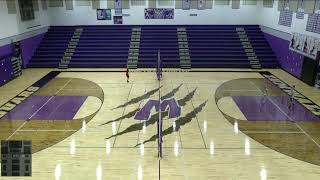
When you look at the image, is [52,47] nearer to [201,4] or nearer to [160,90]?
[160,90]

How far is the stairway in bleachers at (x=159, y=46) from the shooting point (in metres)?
26.4

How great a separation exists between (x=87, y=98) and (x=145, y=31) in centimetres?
1344

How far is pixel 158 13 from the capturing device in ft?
99.3

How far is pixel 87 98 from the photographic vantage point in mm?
18281

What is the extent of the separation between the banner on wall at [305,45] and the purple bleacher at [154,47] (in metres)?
3.31

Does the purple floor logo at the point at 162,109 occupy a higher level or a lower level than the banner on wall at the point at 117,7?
lower

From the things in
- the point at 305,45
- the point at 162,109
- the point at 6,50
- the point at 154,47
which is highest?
the point at 305,45

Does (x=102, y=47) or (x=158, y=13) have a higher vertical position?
(x=158, y=13)

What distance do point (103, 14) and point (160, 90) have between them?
14244mm

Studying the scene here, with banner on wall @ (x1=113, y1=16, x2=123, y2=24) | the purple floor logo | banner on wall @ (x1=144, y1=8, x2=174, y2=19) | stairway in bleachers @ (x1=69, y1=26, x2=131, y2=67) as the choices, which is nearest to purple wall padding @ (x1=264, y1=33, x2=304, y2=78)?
banner on wall @ (x1=144, y1=8, x2=174, y2=19)

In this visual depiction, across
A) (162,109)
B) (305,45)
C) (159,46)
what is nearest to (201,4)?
(159,46)

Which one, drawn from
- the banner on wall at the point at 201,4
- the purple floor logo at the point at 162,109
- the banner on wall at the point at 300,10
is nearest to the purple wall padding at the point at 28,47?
the purple floor logo at the point at 162,109

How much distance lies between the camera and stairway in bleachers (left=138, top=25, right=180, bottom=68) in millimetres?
26359

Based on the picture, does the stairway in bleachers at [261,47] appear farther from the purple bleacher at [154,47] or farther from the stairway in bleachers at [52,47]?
the stairway in bleachers at [52,47]
